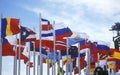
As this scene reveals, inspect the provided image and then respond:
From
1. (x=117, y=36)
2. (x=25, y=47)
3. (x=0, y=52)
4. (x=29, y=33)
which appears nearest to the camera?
(x=0, y=52)

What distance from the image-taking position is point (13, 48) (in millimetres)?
31312

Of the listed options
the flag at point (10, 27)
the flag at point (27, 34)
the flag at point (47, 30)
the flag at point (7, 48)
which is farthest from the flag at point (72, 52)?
the flag at point (10, 27)

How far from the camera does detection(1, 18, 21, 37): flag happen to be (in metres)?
28.3

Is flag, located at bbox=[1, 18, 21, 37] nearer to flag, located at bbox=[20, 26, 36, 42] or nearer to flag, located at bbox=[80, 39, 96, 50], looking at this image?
flag, located at bbox=[20, 26, 36, 42]

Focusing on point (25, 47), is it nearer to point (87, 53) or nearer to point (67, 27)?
point (67, 27)

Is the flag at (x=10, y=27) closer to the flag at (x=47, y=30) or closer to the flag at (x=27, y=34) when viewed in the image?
the flag at (x=27, y=34)

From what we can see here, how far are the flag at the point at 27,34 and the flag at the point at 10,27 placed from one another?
201cm

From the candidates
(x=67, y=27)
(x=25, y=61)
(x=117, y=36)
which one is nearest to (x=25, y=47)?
(x=25, y=61)

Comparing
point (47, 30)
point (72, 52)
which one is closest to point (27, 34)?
point (47, 30)

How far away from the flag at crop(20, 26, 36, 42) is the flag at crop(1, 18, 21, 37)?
79.0 inches

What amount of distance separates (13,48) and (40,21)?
3.42 metres

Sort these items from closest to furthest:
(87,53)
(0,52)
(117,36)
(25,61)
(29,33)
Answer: (0,52) → (29,33) → (25,61) → (87,53) → (117,36)

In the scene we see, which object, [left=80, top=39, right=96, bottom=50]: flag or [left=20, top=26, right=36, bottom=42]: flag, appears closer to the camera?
[left=20, top=26, right=36, bottom=42]: flag

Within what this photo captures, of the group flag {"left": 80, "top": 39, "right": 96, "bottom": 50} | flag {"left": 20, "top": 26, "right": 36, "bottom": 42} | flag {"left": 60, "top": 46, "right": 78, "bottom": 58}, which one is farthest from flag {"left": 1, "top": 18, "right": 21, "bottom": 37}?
flag {"left": 60, "top": 46, "right": 78, "bottom": 58}
